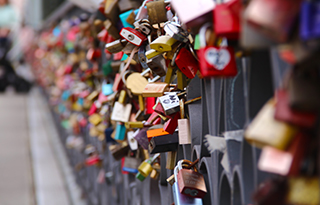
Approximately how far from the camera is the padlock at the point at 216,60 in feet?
1.72

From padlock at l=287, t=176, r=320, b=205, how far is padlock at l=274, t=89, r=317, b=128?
6cm

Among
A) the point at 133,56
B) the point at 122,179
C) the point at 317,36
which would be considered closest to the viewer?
the point at 317,36

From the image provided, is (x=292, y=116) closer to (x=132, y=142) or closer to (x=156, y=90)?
(x=156, y=90)

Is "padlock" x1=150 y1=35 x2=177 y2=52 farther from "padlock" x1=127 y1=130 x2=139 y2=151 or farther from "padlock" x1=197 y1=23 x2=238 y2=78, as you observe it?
"padlock" x1=127 y1=130 x2=139 y2=151

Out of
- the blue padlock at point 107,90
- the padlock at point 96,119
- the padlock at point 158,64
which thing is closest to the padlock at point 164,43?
the padlock at point 158,64

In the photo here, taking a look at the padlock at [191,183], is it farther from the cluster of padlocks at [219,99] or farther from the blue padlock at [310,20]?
the blue padlock at [310,20]

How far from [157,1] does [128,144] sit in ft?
2.22

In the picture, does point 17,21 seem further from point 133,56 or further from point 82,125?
point 133,56

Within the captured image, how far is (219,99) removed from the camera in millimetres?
818

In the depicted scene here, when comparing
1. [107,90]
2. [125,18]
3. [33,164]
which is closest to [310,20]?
[125,18]

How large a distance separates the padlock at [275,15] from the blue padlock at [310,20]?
0.6 inches

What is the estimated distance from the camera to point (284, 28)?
1.33 feet

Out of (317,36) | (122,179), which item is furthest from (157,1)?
(122,179)

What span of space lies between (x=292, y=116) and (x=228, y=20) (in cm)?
15
